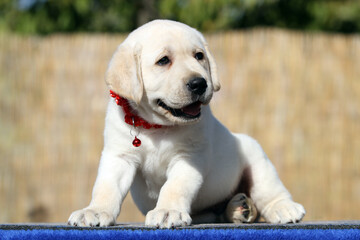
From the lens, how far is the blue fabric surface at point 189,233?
2.79 meters

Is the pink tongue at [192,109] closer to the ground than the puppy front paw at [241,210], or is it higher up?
higher up

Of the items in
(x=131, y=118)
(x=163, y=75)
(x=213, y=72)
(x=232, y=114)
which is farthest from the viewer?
(x=232, y=114)

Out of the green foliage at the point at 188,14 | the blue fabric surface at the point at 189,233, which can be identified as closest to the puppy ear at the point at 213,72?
the blue fabric surface at the point at 189,233

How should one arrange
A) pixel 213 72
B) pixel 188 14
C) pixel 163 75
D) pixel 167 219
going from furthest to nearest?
pixel 188 14
pixel 213 72
pixel 163 75
pixel 167 219

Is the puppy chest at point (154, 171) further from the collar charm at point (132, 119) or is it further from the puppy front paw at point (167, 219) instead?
the puppy front paw at point (167, 219)

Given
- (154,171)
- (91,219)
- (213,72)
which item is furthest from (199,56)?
(91,219)

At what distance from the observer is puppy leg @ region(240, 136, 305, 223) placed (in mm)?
3672

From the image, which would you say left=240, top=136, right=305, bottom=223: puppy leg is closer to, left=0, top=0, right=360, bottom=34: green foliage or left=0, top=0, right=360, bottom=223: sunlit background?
left=0, top=0, right=360, bottom=223: sunlit background

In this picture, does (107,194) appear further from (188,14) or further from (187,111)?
(188,14)

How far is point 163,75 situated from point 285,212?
3.81ft

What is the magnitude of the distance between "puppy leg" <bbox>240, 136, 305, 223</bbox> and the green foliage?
20.3 ft

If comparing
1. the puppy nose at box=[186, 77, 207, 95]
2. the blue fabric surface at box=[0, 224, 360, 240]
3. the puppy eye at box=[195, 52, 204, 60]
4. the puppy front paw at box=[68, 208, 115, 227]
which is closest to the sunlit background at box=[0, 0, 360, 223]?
the puppy eye at box=[195, 52, 204, 60]

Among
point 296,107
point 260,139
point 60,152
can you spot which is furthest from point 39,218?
point 296,107

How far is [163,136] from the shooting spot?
3.61 meters
